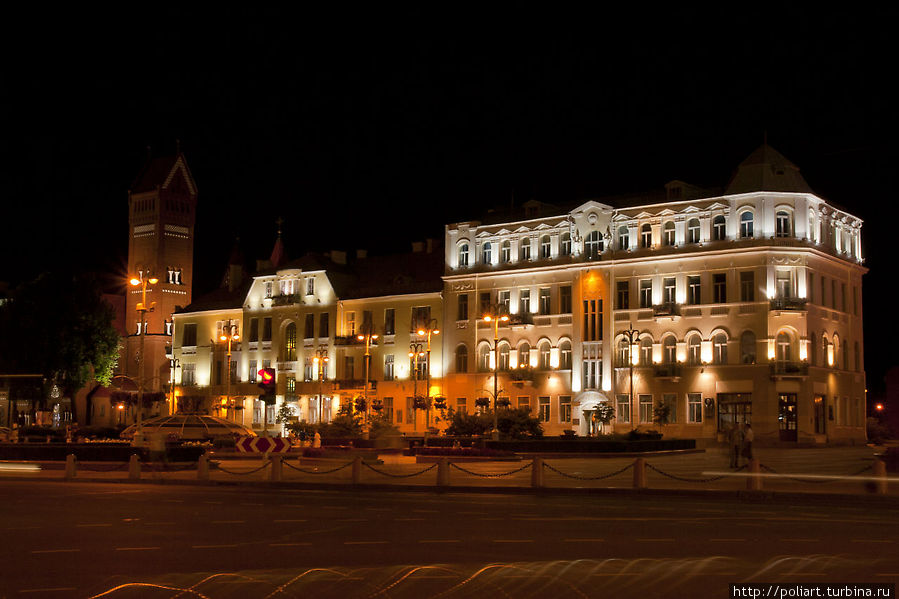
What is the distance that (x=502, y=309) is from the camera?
80.0 meters

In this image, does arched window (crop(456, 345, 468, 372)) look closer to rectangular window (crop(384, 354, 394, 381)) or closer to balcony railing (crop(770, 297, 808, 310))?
rectangular window (crop(384, 354, 394, 381))

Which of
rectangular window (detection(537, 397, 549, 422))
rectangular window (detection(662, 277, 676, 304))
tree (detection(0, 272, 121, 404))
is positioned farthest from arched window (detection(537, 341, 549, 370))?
tree (detection(0, 272, 121, 404))

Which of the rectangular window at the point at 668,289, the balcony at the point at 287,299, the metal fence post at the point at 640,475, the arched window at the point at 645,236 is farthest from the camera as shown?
the balcony at the point at 287,299

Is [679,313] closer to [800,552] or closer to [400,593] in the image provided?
[800,552]

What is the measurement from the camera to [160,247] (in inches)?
4505

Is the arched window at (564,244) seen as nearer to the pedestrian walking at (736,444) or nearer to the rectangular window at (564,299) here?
the rectangular window at (564,299)

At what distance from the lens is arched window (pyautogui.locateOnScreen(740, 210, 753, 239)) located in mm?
72625

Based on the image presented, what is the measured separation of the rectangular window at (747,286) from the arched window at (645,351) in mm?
7340

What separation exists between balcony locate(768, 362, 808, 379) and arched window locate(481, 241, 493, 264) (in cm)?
2414

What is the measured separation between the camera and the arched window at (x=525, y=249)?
83188 mm

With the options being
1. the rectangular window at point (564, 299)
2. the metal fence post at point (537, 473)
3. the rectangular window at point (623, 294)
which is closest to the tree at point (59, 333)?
the rectangular window at point (564, 299)

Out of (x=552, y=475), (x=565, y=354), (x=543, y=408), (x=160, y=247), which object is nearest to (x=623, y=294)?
(x=565, y=354)

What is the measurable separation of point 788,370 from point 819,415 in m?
4.51

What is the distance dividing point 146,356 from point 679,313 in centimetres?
5861
